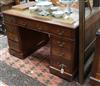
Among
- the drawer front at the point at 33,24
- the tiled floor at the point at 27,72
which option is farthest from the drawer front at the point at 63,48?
the tiled floor at the point at 27,72

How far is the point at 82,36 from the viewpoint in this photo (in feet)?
5.99

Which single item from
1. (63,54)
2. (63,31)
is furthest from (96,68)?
(63,31)

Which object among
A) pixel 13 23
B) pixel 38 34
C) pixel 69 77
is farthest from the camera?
pixel 38 34

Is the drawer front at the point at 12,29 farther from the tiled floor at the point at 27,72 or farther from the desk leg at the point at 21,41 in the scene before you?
the tiled floor at the point at 27,72

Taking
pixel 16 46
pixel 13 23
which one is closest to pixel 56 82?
pixel 16 46

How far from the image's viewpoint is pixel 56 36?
1989 mm

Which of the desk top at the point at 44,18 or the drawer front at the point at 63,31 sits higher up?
the desk top at the point at 44,18

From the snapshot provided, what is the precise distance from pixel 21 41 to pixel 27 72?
1.60 ft

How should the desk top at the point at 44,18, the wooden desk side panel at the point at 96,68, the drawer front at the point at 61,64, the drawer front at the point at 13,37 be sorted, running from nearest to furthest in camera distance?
the wooden desk side panel at the point at 96,68 → the desk top at the point at 44,18 → the drawer front at the point at 61,64 → the drawer front at the point at 13,37

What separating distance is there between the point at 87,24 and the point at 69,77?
675 mm

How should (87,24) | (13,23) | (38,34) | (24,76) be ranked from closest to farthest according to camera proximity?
(87,24) < (24,76) < (13,23) < (38,34)

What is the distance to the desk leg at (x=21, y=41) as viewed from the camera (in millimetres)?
2480

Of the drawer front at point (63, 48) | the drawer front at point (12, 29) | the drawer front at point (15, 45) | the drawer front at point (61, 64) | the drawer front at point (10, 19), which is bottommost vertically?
the drawer front at point (61, 64)

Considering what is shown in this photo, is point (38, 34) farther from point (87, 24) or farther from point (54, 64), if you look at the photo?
point (87, 24)
